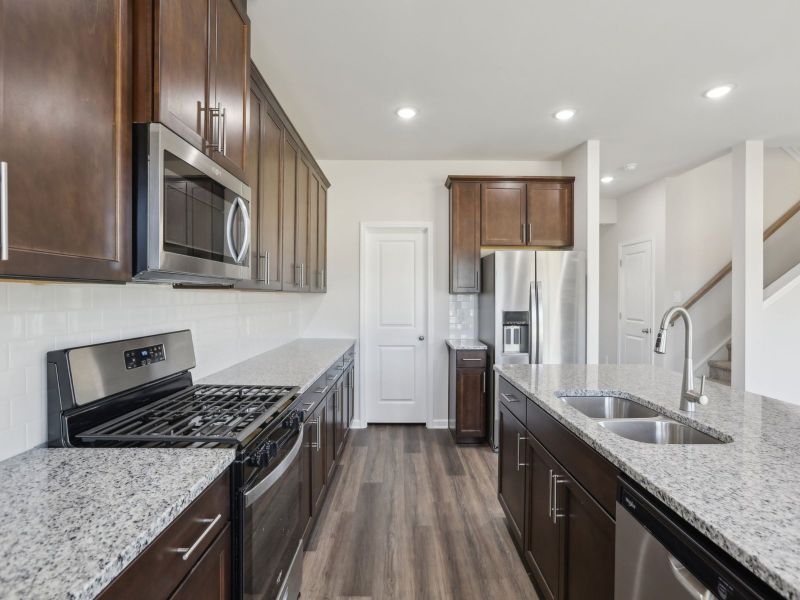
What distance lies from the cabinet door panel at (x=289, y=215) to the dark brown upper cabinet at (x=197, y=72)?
91 centimetres

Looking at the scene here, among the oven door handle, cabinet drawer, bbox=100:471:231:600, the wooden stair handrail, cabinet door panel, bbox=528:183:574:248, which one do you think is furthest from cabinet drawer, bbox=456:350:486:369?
the wooden stair handrail

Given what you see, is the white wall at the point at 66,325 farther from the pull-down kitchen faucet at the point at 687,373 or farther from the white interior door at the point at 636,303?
the white interior door at the point at 636,303

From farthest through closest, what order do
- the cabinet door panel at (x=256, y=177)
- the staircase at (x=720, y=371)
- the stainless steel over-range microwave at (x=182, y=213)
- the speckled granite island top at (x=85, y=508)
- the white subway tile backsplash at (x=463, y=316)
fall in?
the staircase at (x=720, y=371) → the white subway tile backsplash at (x=463, y=316) → the cabinet door panel at (x=256, y=177) → the stainless steel over-range microwave at (x=182, y=213) → the speckled granite island top at (x=85, y=508)

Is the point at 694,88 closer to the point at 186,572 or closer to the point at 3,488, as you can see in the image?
the point at 186,572

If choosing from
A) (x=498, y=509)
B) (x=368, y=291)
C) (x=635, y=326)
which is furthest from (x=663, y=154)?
(x=498, y=509)

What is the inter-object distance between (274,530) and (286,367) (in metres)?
1.18

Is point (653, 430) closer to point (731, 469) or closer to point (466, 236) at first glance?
point (731, 469)

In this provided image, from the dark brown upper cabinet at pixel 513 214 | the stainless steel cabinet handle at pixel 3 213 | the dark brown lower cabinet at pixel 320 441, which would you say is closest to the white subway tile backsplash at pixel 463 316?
the dark brown upper cabinet at pixel 513 214

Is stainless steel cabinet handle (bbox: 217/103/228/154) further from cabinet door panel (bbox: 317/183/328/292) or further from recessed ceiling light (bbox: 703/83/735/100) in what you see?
recessed ceiling light (bbox: 703/83/735/100)

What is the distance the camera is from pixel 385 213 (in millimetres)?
4332

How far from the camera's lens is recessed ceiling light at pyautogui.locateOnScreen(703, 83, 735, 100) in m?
2.78

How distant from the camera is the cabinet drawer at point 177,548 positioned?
0.77m

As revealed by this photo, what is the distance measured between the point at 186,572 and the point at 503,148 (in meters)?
3.91

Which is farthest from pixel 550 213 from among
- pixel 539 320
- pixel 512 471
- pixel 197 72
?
pixel 197 72
